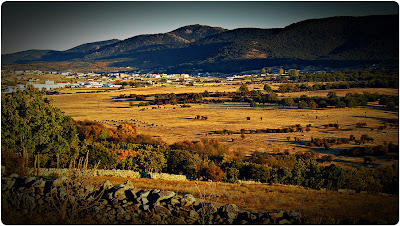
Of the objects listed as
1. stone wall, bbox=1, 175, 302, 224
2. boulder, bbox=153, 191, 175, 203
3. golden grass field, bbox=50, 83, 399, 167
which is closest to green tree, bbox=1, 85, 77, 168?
stone wall, bbox=1, 175, 302, 224

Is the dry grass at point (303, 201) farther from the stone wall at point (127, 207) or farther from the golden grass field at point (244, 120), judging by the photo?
the golden grass field at point (244, 120)

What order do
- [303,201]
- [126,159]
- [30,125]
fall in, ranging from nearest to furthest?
[303,201] → [30,125] → [126,159]

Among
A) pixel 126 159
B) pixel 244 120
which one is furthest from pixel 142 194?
pixel 244 120

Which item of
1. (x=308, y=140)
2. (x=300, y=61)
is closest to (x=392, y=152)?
(x=308, y=140)

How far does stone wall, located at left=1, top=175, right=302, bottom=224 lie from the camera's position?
9906 mm

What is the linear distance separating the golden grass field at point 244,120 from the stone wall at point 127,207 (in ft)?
54.5

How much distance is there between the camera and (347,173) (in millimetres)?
19328

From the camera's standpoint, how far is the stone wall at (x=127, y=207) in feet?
32.5

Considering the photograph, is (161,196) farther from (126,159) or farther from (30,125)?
(126,159)

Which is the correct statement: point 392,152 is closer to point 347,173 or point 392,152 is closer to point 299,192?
point 347,173

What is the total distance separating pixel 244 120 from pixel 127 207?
3522 cm

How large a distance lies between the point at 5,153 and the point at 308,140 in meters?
26.2

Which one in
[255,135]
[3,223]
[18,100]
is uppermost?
[18,100]

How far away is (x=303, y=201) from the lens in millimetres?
13969
